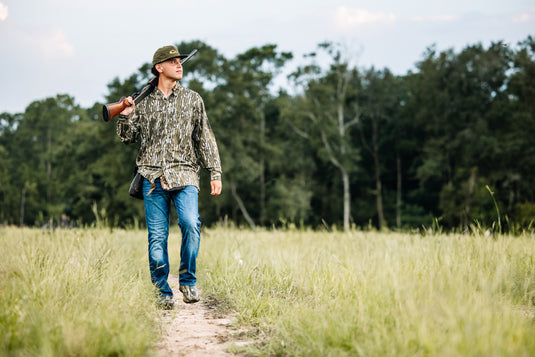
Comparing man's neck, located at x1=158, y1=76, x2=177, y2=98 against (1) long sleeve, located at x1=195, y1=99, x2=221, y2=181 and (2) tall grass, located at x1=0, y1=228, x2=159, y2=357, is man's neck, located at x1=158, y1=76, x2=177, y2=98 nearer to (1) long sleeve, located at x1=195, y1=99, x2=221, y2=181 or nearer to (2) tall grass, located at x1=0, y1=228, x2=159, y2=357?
(1) long sleeve, located at x1=195, y1=99, x2=221, y2=181

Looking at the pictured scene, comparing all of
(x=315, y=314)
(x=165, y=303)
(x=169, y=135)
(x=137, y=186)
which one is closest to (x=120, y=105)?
(x=169, y=135)

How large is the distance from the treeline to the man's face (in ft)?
80.7

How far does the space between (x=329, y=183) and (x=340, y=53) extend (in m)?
14.7

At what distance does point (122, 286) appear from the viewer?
3510 mm

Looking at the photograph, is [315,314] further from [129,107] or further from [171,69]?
[171,69]

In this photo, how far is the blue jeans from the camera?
4.09 m

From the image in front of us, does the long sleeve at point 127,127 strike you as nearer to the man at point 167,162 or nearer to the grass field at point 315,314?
the man at point 167,162

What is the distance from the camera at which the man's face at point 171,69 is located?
Answer: 14.1 feet

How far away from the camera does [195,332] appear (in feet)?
10.9

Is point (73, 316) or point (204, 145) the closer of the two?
point (73, 316)

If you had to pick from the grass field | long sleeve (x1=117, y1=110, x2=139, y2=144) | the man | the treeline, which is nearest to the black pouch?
the man

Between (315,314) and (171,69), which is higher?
(171,69)

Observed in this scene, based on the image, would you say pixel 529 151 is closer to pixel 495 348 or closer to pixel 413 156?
pixel 413 156

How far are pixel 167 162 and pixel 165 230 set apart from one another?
63cm
